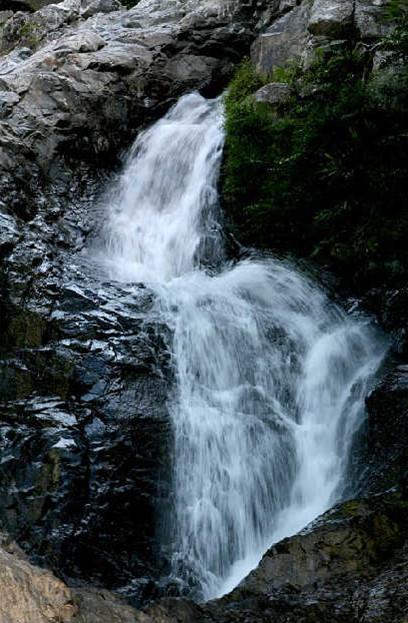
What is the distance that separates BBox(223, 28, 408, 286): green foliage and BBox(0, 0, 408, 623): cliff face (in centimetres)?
51

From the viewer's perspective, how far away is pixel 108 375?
7.05 meters

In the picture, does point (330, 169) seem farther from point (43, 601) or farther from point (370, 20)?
point (43, 601)

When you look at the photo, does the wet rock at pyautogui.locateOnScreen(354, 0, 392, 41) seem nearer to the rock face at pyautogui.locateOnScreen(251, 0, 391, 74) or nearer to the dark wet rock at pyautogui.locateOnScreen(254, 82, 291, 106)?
the rock face at pyautogui.locateOnScreen(251, 0, 391, 74)

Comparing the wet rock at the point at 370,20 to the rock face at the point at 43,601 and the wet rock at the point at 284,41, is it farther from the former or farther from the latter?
the rock face at the point at 43,601

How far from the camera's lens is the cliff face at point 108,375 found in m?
4.36

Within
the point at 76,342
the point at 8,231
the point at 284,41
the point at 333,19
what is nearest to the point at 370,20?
the point at 333,19

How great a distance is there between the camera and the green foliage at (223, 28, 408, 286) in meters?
8.29

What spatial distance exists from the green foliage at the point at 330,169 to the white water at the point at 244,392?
0.63 metres

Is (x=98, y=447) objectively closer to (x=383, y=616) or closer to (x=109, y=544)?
(x=109, y=544)

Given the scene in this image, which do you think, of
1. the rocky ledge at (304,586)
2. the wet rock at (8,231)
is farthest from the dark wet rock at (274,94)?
the rocky ledge at (304,586)

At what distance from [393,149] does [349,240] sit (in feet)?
4.22

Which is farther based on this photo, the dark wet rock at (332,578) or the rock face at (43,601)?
the dark wet rock at (332,578)

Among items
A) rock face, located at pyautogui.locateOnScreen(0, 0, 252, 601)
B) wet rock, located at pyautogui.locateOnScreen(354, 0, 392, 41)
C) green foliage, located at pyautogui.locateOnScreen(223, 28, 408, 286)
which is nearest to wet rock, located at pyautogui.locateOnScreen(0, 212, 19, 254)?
rock face, located at pyautogui.locateOnScreen(0, 0, 252, 601)

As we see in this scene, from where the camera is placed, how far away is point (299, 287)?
8664mm
